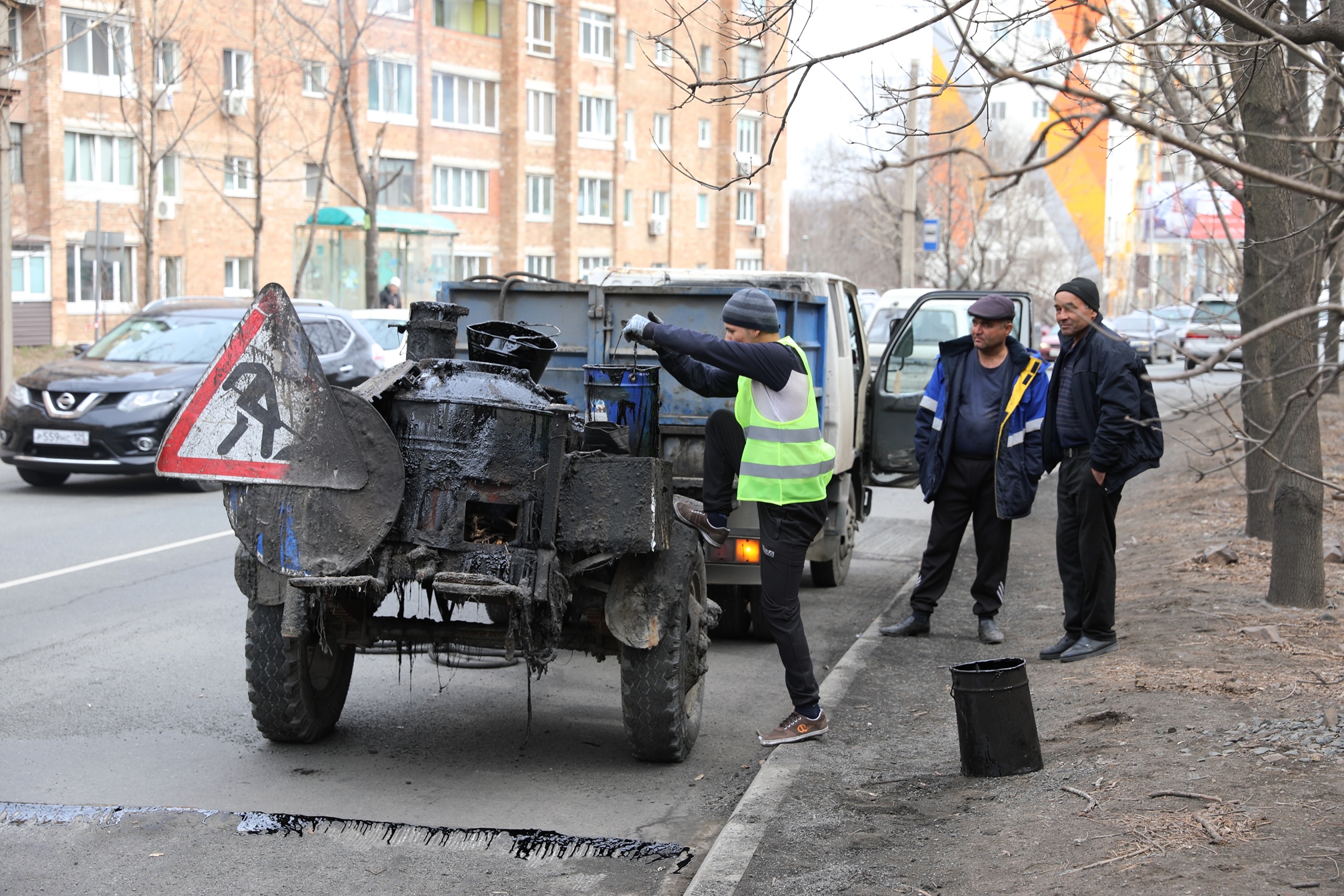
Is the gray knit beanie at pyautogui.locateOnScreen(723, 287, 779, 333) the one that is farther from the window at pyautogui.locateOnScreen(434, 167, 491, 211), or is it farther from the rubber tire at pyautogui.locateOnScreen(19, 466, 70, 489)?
the window at pyautogui.locateOnScreen(434, 167, 491, 211)

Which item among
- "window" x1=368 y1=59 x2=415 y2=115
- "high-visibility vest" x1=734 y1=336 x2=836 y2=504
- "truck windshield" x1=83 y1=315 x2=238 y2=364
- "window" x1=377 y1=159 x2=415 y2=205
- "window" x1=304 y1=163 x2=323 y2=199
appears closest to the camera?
"high-visibility vest" x1=734 y1=336 x2=836 y2=504

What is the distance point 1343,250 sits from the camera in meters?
8.95

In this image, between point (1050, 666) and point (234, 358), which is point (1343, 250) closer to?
point (1050, 666)

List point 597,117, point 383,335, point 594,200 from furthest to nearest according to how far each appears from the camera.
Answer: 1. point 597,117
2. point 594,200
3. point 383,335

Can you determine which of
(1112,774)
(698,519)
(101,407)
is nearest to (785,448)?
(698,519)

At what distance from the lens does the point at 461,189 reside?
48.9 meters

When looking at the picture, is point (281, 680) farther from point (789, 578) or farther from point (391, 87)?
point (391, 87)

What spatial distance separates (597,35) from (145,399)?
139 ft

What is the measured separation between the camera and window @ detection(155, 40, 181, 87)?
102ft

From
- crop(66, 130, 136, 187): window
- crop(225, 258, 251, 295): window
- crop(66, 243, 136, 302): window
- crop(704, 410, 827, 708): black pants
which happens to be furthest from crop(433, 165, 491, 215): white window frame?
crop(704, 410, 827, 708): black pants

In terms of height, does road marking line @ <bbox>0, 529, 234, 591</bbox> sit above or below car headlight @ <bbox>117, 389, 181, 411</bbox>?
below

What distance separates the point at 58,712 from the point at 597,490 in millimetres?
2872

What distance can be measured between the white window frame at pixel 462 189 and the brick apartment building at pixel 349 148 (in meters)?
0.09

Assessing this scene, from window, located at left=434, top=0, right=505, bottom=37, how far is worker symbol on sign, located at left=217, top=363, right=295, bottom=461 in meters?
45.7
